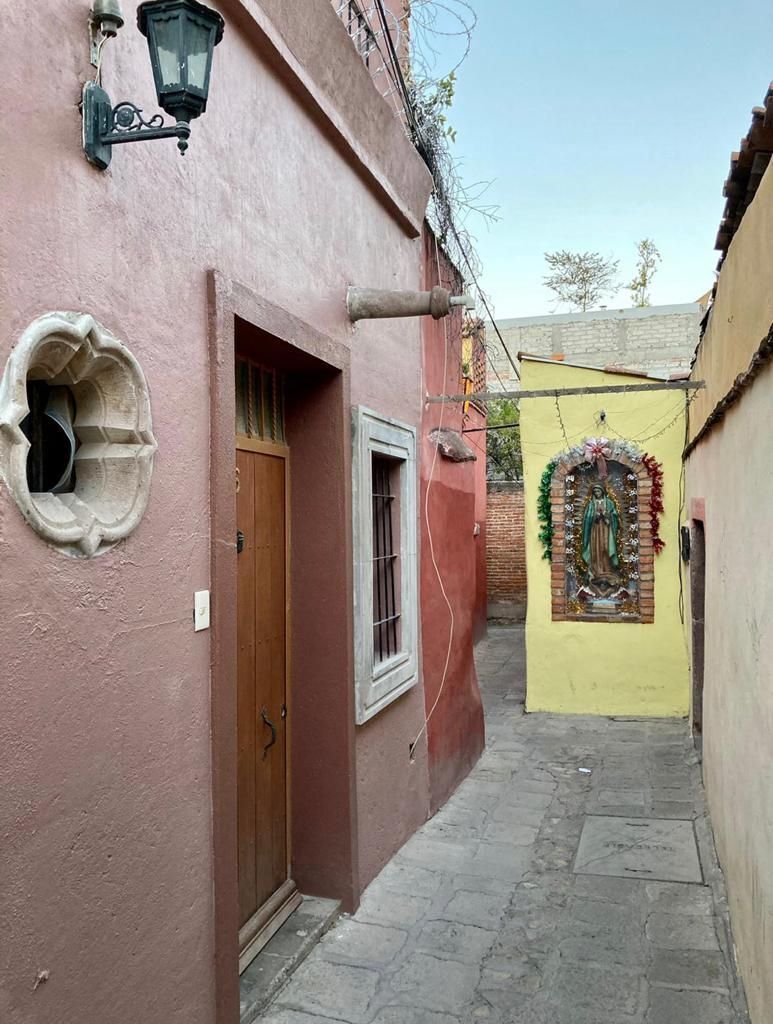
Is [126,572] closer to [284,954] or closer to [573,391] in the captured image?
[284,954]

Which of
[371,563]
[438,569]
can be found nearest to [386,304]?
[371,563]

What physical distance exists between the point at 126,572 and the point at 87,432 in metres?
0.42

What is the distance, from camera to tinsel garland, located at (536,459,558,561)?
9.21 meters

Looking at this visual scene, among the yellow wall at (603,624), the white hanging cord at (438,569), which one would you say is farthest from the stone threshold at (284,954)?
the yellow wall at (603,624)

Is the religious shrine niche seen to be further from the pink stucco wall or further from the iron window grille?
the pink stucco wall

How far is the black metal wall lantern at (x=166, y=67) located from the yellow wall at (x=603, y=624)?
7.15 metres

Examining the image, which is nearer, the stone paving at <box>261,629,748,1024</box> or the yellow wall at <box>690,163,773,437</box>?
the yellow wall at <box>690,163,773,437</box>

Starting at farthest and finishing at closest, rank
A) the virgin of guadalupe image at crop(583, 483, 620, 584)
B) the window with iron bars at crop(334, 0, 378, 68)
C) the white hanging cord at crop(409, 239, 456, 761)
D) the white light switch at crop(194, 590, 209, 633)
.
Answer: the virgin of guadalupe image at crop(583, 483, 620, 584) < the white hanging cord at crop(409, 239, 456, 761) < the window with iron bars at crop(334, 0, 378, 68) < the white light switch at crop(194, 590, 209, 633)

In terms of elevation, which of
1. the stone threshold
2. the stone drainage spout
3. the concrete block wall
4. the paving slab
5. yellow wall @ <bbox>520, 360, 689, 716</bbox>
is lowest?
the paving slab

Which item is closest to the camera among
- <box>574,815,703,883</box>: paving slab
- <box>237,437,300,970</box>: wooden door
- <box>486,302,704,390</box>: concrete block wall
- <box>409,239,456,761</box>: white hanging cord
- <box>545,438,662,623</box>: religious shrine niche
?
<box>237,437,300,970</box>: wooden door

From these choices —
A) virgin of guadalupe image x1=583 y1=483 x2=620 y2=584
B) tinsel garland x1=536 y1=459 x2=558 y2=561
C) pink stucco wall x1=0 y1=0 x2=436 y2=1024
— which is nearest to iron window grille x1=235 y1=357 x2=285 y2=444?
pink stucco wall x1=0 y1=0 x2=436 y2=1024

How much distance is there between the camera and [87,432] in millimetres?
2414

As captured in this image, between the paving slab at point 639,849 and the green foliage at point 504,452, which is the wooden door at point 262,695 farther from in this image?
the green foliage at point 504,452

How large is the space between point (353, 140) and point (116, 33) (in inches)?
87.9
